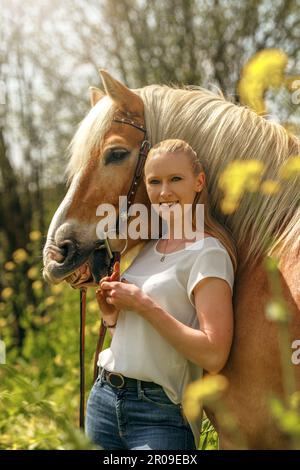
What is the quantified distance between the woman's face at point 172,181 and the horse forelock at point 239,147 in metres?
0.17

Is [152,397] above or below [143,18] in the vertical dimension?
below

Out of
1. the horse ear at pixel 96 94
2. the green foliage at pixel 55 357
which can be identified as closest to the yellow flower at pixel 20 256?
the green foliage at pixel 55 357

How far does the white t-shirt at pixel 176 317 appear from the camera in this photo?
1.90 m

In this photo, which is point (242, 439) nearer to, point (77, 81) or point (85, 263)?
point (85, 263)

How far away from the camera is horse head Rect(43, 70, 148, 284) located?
88.7 inches

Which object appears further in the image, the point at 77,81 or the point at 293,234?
the point at 77,81

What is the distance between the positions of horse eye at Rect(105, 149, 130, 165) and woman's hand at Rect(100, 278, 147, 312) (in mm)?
478

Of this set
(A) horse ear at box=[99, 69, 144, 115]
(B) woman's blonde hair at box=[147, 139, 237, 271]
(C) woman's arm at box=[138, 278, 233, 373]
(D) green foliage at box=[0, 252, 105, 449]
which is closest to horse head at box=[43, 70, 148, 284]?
(A) horse ear at box=[99, 69, 144, 115]

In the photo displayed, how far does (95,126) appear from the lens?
2.33 metres

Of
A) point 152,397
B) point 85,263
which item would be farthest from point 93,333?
point 152,397

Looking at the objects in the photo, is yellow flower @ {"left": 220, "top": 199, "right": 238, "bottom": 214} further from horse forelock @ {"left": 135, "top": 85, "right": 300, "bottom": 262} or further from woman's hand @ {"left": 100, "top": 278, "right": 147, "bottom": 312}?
woman's hand @ {"left": 100, "top": 278, "right": 147, "bottom": 312}

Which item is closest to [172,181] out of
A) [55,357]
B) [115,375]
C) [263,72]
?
[263,72]

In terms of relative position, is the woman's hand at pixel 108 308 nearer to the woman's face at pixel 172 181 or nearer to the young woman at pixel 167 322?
A: the young woman at pixel 167 322

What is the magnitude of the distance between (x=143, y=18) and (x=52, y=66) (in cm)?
99
